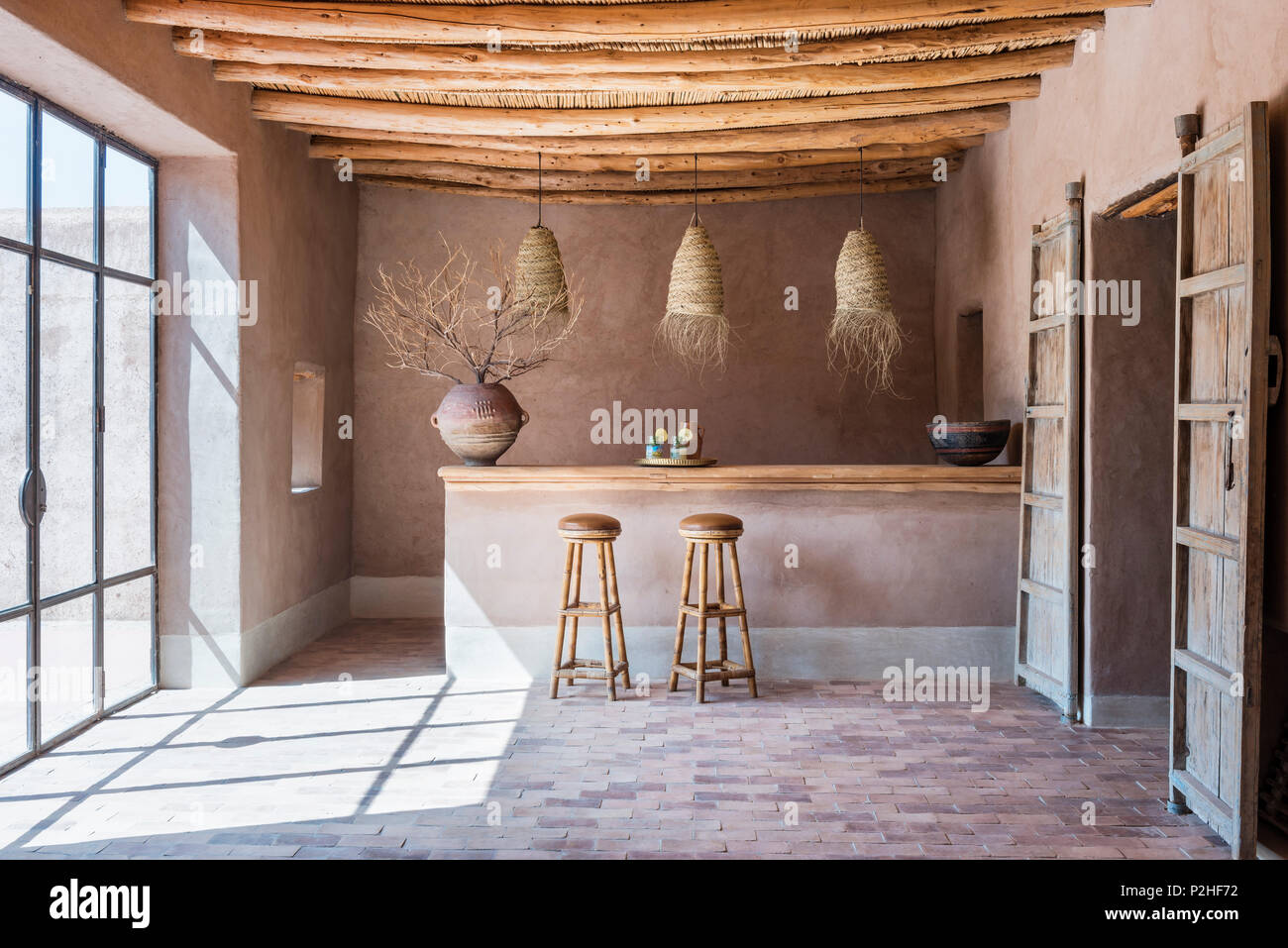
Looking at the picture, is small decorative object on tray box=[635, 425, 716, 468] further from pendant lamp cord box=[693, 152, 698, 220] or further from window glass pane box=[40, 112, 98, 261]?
window glass pane box=[40, 112, 98, 261]

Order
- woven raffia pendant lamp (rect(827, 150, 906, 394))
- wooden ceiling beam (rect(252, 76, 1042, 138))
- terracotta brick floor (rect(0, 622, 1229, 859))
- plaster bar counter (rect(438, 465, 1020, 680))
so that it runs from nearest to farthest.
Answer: terracotta brick floor (rect(0, 622, 1229, 859)) → wooden ceiling beam (rect(252, 76, 1042, 138)) → plaster bar counter (rect(438, 465, 1020, 680)) → woven raffia pendant lamp (rect(827, 150, 906, 394))

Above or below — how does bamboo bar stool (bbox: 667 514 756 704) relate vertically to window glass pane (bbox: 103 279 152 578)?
below

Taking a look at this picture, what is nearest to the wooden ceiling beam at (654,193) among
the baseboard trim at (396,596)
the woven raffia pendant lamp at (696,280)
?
the woven raffia pendant lamp at (696,280)

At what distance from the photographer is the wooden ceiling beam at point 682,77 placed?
16.6 ft

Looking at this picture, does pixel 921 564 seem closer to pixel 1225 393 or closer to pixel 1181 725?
pixel 1181 725

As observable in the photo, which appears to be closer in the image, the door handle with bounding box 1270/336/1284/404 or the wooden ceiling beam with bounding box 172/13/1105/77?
the door handle with bounding box 1270/336/1284/404

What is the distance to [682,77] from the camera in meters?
5.12

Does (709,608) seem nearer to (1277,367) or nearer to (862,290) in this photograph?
(862,290)

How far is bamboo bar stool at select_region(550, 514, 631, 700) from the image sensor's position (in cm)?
518

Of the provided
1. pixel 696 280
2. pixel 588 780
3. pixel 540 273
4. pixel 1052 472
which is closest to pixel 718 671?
pixel 588 780

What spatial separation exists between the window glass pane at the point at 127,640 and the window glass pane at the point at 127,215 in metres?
1.71

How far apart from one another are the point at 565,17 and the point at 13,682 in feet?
12.6

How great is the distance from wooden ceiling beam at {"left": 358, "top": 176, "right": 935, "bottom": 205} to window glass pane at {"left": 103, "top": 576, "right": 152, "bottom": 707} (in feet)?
12.2

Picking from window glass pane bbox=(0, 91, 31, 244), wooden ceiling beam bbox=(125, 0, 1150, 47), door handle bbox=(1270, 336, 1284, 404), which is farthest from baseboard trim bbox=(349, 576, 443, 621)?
door handle bbox=(1270, 336, 1284, 404)
